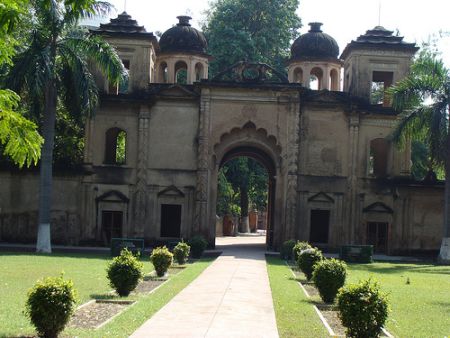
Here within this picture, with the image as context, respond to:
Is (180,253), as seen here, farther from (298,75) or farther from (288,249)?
(298,75)

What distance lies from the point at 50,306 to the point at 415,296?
10.0 meters

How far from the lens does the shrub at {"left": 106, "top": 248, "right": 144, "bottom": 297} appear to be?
14.7 metres

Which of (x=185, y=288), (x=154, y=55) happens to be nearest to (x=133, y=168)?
(x=154, y=55)

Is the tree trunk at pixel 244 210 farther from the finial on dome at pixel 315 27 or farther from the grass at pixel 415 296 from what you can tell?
the grass at pixel 415 296

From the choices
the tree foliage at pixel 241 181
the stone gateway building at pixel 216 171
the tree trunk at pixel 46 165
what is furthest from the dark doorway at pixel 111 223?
the tree foliage at pixel 241 181

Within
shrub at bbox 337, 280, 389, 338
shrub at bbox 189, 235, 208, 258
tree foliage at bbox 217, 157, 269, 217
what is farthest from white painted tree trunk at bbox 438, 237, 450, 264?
shrub at bbox 337, 280, 389, 338

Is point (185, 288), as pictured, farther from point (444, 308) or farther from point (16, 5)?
point (16, 5)

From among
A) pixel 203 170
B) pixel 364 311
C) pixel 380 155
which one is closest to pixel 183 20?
pixel 203 170

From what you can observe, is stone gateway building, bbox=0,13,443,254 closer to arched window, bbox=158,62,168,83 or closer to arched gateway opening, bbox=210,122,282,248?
arched gateway opening, bbox=210,122,282,248

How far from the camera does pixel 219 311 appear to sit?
12656 mm

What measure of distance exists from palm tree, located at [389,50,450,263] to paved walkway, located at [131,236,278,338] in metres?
11.8

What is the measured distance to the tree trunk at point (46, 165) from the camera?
2747 centimetres

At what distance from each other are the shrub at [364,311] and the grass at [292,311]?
2.24 ft

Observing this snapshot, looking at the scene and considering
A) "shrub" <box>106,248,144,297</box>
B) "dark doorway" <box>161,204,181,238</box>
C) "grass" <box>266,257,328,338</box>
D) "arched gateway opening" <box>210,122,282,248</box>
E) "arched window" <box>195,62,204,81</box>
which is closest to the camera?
"grass" <box>266,257,328,338</box>
